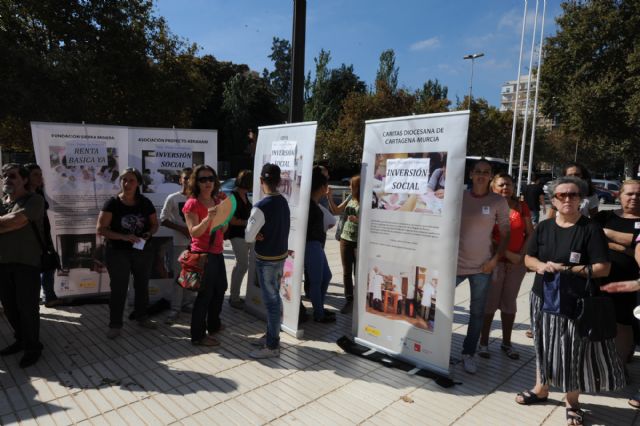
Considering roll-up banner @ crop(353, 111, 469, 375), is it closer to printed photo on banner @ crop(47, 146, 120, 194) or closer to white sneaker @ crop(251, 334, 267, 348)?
white sneaker @ crop(251, 334, 267, 348)

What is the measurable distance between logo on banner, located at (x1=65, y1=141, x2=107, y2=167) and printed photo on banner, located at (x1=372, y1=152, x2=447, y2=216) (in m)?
3.52

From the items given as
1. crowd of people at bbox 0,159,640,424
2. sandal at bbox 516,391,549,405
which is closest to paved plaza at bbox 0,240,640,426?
sandal at bbox 516,391,549,405

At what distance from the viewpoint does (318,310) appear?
5066 millimetres

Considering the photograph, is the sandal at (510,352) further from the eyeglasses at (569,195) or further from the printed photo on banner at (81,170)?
the printed photo on banner at (81,170)

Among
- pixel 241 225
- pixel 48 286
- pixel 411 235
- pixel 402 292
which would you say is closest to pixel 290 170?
pixel 241 225

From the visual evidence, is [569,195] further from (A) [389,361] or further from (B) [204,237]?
(B) [204,237]

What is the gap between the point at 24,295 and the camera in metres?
3.73

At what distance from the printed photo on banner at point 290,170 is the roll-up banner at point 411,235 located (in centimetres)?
72

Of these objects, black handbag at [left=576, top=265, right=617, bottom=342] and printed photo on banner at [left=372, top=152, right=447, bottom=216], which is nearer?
black handbag at [left=576, top=265, right=617, bottom=342]

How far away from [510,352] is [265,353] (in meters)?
2.46

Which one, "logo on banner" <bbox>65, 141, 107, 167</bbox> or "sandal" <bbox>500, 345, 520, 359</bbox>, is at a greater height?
"logo on banner" <bbox>65, 141, 107, 167</bbox>

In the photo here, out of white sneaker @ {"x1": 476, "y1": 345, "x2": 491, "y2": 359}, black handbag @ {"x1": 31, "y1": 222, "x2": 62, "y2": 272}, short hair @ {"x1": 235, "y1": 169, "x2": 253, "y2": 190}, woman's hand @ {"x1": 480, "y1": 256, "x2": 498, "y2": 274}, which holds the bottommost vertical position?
white sneaker @ {"x1": 476, "y1": 345, "x2": 491, "y2": 359}

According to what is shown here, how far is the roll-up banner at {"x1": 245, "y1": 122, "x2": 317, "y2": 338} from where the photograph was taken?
4.26 metres

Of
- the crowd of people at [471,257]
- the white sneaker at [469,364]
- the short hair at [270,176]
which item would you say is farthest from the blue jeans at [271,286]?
the white sneaker at [469,364]
